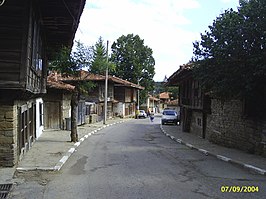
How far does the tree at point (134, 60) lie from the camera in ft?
223

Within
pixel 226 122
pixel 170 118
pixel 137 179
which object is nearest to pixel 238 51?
pixel 226 122

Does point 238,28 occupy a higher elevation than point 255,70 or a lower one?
higher

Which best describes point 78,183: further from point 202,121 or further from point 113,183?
point 202,121

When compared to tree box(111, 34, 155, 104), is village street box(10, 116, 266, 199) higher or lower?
lower

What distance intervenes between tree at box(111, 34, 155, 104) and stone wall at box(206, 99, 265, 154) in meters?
46.6

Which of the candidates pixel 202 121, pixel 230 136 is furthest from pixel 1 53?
pixel 202 121

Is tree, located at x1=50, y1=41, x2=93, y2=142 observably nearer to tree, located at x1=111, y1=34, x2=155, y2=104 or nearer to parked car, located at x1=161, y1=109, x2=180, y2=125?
parked car, located at x1=161, y1=109, x2=180, y2=125

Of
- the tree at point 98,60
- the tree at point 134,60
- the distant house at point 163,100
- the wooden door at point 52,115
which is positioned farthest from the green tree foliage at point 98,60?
the distant house at point 163,100

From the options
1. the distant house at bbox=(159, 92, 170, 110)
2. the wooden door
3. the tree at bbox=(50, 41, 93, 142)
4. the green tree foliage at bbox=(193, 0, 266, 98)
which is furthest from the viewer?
the distant house at bbox=(159, 92, 170, 110)

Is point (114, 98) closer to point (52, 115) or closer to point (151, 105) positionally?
point (52, 115)

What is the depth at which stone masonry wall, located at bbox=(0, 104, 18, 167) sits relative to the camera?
1006 centimetres

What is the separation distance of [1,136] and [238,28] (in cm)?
911

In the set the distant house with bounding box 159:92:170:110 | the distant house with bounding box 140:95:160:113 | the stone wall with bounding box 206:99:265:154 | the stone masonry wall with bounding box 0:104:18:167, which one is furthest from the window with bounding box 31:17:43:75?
the distant house with bounding box 159:92:170:110

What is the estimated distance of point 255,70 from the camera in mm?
12680
